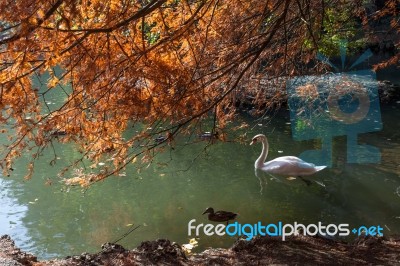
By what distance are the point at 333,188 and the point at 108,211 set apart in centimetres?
320

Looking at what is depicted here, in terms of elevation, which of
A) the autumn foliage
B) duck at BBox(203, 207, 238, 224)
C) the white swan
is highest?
the autumn foliage

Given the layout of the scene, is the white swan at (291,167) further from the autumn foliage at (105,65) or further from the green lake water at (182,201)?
the autumn foliage at (105,65)

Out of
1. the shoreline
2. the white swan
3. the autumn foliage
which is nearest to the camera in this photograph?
the autumn foliage

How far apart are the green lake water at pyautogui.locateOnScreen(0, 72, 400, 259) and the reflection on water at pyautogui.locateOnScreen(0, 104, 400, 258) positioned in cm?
1

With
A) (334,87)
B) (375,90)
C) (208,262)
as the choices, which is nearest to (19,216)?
(208,262)

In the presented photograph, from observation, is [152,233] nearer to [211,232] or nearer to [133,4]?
[211,232]

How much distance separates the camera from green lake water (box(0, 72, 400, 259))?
5926mm

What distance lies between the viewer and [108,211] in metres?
6.73

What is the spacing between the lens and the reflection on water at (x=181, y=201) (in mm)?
5945

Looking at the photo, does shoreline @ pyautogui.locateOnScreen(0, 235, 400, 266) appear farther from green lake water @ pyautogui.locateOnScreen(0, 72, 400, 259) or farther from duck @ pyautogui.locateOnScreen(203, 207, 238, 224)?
duck @ pyautogui.locateOnScreen(203, 207, 238, 224)

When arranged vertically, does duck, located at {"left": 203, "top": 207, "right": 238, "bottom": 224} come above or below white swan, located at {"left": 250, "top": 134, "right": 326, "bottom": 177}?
below

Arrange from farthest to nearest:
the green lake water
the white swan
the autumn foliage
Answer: the white swan
the green lake water
the autumn foliage

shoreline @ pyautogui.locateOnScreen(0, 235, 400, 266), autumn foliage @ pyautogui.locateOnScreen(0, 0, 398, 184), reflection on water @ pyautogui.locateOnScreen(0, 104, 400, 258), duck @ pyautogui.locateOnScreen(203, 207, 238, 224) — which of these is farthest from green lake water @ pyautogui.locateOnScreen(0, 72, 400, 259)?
autumn foliage @ pyautogui.locateOnScreen(0, 0, 398, 184)

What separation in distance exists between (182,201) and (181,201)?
0.01m
